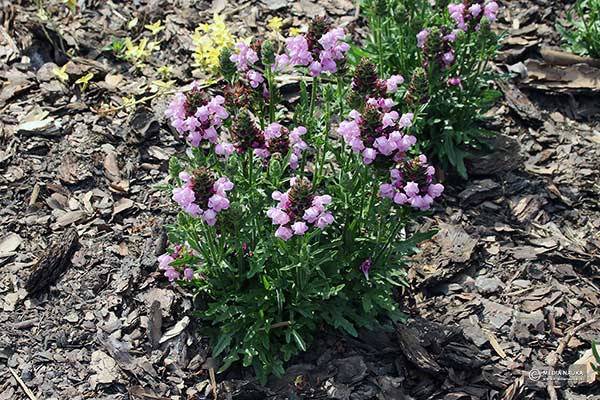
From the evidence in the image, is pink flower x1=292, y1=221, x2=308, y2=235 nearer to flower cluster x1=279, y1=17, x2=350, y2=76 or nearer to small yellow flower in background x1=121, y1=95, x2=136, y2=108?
flower cluster x1=279, y1=17, x2=350, y2=76

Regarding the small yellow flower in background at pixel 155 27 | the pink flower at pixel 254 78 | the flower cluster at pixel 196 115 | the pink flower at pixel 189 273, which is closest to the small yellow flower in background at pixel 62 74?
the small yellow flower in background at pixel 155 27

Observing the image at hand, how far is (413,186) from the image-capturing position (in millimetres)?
4215

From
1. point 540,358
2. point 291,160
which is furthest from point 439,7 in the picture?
point 540,358

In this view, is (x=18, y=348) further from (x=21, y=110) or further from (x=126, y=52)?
(x=126, y=52)

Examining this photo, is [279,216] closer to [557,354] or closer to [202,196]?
[202,196]

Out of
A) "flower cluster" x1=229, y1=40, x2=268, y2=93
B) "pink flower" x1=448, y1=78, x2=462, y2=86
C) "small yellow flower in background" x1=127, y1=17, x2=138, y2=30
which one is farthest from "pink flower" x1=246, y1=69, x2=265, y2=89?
"small yellow flower in background" x1=127, y1=17, x2=138, y2=30

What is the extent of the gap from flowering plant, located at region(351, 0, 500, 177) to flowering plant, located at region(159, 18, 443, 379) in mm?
1108

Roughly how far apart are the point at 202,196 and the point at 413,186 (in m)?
1.18

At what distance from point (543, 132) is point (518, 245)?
143cm

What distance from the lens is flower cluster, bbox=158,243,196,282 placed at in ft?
15.7

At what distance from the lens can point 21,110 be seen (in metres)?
6.22

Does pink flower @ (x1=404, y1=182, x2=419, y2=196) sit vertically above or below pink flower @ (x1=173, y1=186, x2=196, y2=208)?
below

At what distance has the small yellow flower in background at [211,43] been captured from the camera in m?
6.42

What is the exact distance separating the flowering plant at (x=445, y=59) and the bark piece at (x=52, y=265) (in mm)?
2694
